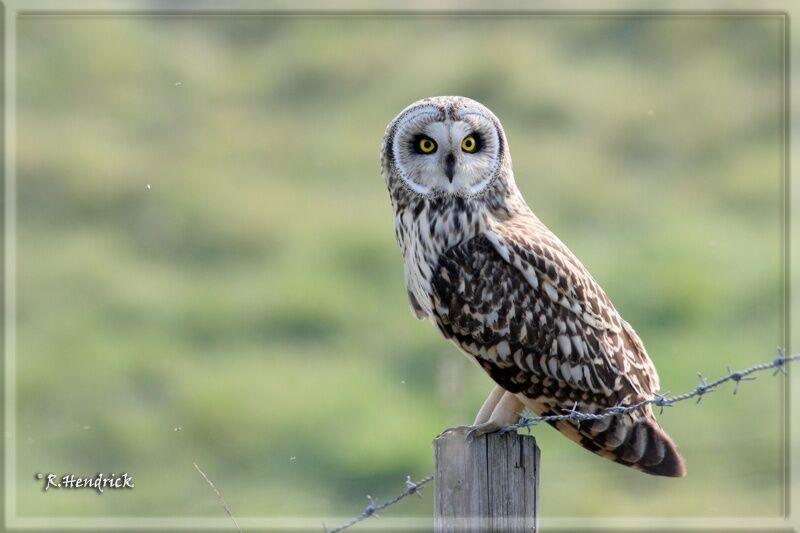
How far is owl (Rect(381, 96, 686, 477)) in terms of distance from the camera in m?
5.68

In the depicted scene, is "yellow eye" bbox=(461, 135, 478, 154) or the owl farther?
"yellow eye" bbox=(461, 135, 478, 154)

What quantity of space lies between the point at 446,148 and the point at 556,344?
895mm

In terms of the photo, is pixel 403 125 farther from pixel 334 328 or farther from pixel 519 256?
pixel 334 328

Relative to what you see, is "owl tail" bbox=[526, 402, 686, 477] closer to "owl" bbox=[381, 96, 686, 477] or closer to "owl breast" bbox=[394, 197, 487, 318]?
"owl" bbox=[381, 96, 686, 477]

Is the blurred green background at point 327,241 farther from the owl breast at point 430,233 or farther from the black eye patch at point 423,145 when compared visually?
the black eye patch at point 423,145

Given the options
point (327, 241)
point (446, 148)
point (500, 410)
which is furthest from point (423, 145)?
point (327, 241)

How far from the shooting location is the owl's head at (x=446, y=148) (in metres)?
5.90

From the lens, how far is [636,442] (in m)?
5.63

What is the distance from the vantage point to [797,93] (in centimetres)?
1962

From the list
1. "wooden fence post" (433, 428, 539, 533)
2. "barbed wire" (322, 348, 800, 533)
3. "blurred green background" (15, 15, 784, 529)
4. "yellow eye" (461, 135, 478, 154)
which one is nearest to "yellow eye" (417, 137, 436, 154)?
"yellow eye" (461, 135, 478, 154)

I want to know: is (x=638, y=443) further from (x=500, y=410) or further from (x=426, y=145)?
(x=426, y=145)

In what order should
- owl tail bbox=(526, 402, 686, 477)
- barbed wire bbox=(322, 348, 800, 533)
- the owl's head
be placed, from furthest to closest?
the owl's head, owl tail bbox=(526, 402, 686, 477), barbed wire bbox=(322, 348, 800, 533)
